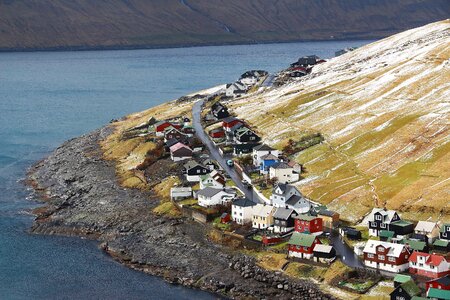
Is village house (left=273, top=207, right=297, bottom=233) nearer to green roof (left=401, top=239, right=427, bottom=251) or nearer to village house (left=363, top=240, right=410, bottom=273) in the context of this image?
village house (left=363, top=240, right=410, bottom=273)

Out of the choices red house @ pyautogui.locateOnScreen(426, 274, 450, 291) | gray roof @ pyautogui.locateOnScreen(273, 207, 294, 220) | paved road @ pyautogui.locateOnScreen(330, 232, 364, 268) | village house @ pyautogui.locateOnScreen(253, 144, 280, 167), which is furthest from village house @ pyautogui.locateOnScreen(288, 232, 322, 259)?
village house @ pyautogui.locateOnScreen(253, 144, 280, 167)

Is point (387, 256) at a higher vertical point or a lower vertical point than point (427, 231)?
lower

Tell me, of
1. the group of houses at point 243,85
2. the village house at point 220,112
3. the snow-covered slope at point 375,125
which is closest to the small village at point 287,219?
the snow-covered slope at point 375,125

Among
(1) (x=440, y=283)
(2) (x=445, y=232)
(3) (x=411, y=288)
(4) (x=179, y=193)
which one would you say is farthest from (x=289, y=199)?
(1) (x=440, y=283)

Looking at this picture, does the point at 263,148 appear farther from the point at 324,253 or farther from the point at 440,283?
the point at 440,283

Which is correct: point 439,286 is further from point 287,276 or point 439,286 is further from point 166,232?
point 166,232

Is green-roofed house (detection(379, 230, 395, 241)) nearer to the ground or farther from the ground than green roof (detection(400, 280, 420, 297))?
farther from the ground
